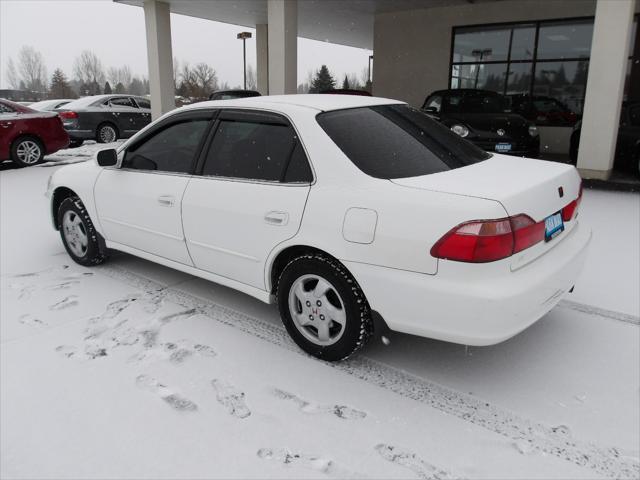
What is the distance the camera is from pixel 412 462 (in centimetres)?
237

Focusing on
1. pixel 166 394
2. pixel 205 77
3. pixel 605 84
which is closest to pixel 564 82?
pixel 605 84

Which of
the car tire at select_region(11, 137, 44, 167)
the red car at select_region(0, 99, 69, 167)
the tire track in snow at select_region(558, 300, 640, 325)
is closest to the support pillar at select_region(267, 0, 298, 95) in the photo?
the red car at select_region(0, 99, 69, 167)

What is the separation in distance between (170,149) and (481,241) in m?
2.62

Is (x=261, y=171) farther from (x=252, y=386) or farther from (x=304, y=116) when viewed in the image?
(x=252, y=386)

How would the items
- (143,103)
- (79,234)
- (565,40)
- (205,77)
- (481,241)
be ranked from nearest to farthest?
(481,241), (79,234), (565,40), (143,103), (205,77)

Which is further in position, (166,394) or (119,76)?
(119,76)

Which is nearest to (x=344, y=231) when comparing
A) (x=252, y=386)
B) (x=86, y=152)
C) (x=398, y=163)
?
(x=398, y=163)

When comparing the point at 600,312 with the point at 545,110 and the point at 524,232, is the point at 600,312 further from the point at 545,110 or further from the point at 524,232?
the point at 545,110

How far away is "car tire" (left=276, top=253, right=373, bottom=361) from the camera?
2.98m

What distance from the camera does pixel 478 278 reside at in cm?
257

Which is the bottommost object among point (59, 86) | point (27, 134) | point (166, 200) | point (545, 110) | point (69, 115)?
point (166, 200)

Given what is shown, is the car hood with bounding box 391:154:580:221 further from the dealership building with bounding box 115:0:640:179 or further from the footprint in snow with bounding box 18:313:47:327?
the dealership building with bounding box 115:0:640:179

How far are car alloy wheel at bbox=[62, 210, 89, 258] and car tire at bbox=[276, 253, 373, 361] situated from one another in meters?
2.50

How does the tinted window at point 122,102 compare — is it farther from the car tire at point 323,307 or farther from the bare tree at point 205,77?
the bare tree at point 205,77
